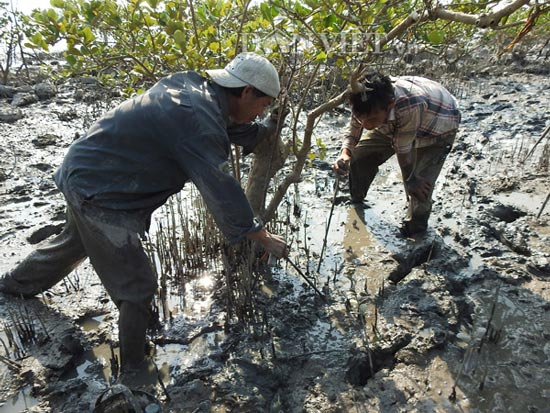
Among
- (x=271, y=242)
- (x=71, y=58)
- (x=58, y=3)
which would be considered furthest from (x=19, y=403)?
(x=58, y=3)

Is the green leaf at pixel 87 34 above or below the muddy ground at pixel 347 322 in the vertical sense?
above

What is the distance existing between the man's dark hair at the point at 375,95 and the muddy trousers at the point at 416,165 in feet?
2.83

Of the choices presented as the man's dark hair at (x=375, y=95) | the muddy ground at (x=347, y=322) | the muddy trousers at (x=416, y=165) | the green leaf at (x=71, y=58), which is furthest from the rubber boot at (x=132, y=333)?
the muddy trousers at (x=416, y=165)

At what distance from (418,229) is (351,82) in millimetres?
1956

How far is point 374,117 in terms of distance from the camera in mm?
3369

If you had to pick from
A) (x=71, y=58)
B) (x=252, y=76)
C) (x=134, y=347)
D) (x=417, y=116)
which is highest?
(x=71, y=58)

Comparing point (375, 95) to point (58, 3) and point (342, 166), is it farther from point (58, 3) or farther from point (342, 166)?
point (58, 3)

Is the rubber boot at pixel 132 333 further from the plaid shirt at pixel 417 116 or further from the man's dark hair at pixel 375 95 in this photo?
the plaid shirt at pixel 417 116

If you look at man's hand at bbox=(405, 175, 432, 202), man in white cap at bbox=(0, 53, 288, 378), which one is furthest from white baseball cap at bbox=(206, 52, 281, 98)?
man's hand at bbox=(405, 175, 432, 202)

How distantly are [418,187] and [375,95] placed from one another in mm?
1017

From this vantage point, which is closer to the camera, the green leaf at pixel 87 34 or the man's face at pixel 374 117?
the green leaf at pixel 87 34

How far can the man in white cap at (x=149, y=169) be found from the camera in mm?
2277

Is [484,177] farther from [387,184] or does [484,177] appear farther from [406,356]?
[406,356]

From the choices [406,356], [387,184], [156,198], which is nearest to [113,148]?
[156,198]
